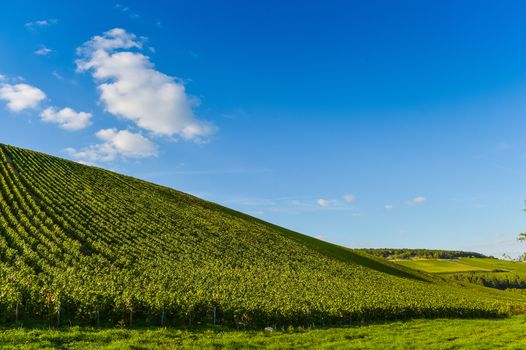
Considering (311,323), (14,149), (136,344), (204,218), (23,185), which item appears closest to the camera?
(136,344)

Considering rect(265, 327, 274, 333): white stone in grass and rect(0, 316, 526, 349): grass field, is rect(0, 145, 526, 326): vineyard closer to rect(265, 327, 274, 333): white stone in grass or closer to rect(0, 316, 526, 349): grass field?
rect(265, 327, 274, 333): white stone in grass

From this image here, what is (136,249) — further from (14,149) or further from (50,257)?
(14,149)

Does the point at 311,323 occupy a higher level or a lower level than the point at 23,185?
lower

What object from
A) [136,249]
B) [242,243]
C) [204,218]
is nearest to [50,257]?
[136,249]

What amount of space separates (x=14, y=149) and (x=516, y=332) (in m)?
113

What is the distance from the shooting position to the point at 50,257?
43.9m

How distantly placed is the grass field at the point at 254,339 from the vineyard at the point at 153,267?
3367 millimetres

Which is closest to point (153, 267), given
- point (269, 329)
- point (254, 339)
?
point (269, 329)

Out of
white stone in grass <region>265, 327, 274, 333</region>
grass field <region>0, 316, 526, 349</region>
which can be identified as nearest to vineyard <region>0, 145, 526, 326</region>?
white stone in grass <region>265, 327, 274, 333</region>

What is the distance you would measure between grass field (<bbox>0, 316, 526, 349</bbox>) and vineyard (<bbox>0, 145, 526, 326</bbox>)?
3.37 meters

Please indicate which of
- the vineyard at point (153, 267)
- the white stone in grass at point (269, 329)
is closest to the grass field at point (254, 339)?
the white stone in grass at point (269, 329)

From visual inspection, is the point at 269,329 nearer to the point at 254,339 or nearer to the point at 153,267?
the point at 254,339

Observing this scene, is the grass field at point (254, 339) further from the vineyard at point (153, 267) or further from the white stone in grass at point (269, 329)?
the vineyard at point (153, 267)

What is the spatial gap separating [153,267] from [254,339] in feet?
97.4
